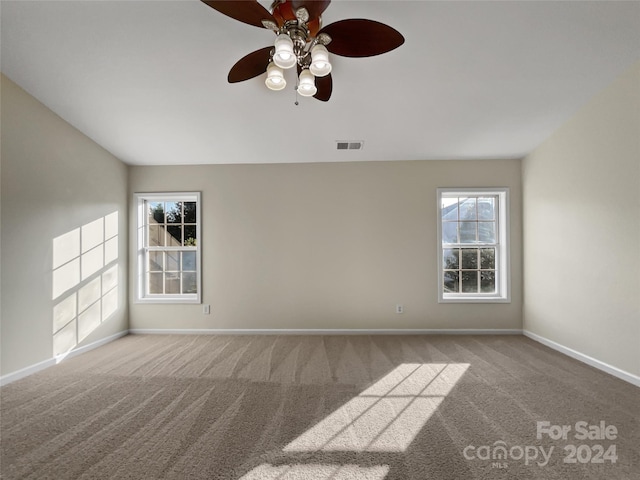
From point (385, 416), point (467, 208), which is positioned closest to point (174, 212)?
point (385, 416)

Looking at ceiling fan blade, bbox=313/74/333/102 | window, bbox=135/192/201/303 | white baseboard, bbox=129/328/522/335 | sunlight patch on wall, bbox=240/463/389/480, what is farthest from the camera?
window, bbox=135/192/201/303

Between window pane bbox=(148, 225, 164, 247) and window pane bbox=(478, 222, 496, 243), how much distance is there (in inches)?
188

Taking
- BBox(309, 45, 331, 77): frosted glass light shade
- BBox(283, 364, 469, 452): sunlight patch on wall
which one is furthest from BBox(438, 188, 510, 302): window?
BBox(309, 45, 331, 77): frosted glass light shade

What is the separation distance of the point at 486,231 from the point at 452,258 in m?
0.64

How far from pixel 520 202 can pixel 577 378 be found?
238 cm

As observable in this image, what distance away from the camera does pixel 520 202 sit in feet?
13.9

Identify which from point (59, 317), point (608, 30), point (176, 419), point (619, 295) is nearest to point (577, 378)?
point (619, 295)

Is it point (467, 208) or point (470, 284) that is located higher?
point (467, 208)

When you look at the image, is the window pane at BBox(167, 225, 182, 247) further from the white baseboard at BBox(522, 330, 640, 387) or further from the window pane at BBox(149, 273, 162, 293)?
the white baseboard at BBox(522, 330, 640, 387)

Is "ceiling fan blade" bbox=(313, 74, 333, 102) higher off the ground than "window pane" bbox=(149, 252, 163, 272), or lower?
higher

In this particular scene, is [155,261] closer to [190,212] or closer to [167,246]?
[167,246]

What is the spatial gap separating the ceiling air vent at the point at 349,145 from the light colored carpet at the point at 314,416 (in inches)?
101

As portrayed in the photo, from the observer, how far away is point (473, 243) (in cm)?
436

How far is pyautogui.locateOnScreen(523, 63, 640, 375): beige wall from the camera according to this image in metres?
2.68
